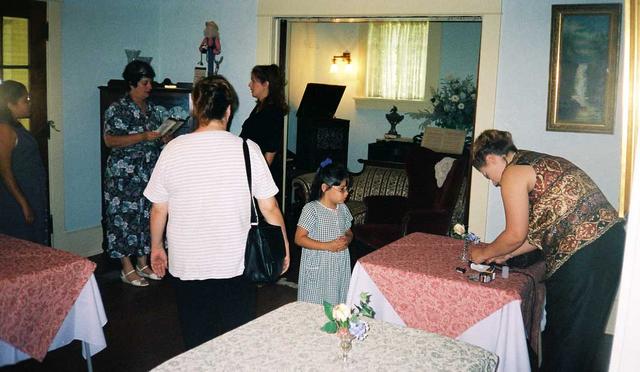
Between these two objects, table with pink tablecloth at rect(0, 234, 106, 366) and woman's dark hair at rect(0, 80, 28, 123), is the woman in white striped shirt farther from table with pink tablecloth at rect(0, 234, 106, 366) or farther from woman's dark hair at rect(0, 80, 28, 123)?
woman's dark hair at rect(0, 80, 28, 123)

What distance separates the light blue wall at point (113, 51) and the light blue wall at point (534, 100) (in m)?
2.03

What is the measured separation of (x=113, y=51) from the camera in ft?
17.3

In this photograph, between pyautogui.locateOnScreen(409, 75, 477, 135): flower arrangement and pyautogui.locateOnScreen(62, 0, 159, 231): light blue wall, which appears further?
pyautogui.locateOnScreen(409, 75, 477, 135): flower arrangement

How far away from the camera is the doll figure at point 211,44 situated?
494 centimetres

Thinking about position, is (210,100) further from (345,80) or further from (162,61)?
Answer: (345,80)

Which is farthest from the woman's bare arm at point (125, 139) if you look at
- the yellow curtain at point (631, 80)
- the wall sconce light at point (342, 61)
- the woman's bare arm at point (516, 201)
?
the wall sconce light at point (342, 61)

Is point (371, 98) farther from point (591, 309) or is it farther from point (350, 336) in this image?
point (350, 336)

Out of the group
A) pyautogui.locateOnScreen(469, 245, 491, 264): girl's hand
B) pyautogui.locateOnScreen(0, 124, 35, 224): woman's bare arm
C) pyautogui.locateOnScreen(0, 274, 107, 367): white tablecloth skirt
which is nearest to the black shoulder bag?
pyautogui.locateOnScreen(0, 274, 107, 367): white tablecloth skirt

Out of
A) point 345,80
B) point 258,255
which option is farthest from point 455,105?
point 258,255

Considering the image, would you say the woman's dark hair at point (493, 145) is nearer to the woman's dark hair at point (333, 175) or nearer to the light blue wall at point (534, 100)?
the woman's dark hair at point (333, 175)

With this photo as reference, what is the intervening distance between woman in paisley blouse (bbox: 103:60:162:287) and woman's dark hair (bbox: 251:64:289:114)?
2.70 feet

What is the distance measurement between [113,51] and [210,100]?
3.31m

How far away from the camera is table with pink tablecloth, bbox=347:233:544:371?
2.38 m

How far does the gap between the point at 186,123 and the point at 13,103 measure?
5.33 ft
